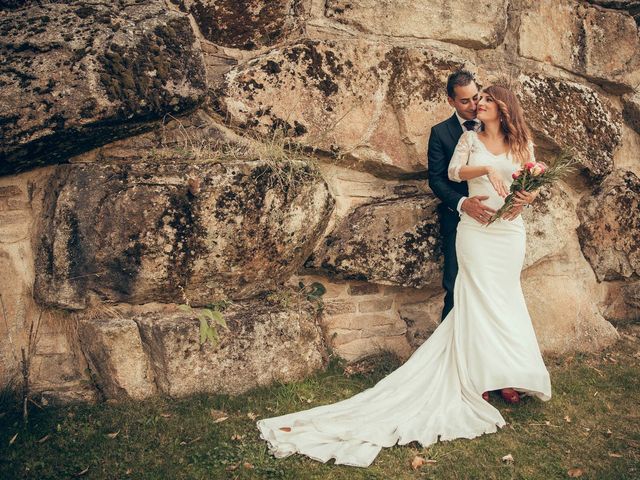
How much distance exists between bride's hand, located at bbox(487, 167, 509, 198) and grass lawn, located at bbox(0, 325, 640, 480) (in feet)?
4.64

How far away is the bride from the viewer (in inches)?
148

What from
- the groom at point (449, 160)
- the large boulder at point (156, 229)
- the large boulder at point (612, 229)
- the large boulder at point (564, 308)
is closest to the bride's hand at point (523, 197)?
the groom at point (449, 160)

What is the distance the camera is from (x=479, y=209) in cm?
426

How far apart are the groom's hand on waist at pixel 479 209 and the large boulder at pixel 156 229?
4.14ft

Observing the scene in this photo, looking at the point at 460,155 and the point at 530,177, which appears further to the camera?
the point at 460,155

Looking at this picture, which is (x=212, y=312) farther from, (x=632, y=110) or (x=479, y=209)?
(x=632, y=110)

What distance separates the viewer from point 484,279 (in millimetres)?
4242

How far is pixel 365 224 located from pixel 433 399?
1.34 meters

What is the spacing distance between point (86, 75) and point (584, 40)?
4.33 m

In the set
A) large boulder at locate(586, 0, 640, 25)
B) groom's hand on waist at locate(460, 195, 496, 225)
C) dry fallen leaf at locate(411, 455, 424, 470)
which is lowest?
dry fallen leaf at locate(411, 455, 424, 470)

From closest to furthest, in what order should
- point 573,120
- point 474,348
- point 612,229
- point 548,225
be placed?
point 474,348 → point 548,225 → point 573,120 → point 612,229

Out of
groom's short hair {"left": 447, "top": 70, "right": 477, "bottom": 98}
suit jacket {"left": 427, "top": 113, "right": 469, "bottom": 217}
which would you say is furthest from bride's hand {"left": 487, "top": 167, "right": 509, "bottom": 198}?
groom's short hair {"left": 447, "top": 70, "right": 477, "bottom": 98}

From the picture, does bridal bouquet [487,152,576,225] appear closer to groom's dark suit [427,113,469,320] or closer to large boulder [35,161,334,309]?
groom's dark suit [427,113,469,320]

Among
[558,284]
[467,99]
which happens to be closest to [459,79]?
[467,99]
